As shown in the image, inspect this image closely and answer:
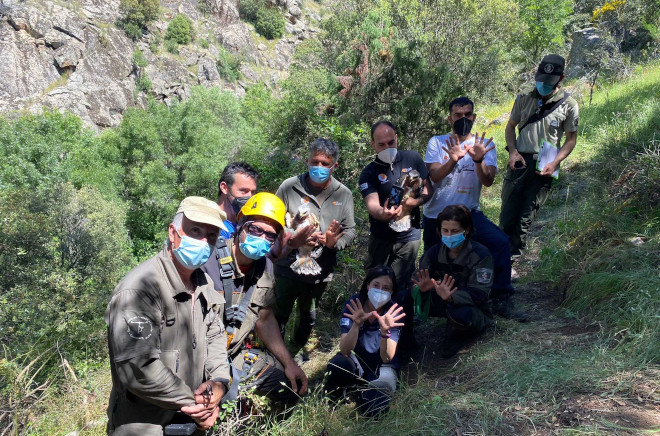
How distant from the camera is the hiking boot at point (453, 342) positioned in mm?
3664

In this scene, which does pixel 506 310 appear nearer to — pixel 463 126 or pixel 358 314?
pixel 358 314

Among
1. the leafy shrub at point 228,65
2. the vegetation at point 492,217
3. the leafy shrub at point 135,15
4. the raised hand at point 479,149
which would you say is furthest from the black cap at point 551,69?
the leafy shrub at point 228,65

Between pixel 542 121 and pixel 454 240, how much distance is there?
1.57 metres

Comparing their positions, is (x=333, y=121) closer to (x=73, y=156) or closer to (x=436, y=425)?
(x=436, y=425)

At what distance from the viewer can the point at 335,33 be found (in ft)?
90.9

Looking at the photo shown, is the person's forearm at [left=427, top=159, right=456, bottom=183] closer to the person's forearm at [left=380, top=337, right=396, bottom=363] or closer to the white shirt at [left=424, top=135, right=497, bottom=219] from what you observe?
the white shirt at [left=424, top=135, right=497, bottom=219]

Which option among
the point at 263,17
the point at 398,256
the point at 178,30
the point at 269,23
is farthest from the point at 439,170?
the point at 263,17

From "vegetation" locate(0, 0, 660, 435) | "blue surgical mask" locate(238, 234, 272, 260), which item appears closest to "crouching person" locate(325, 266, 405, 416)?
"vegetation" locate(0, 0, 660, 435)

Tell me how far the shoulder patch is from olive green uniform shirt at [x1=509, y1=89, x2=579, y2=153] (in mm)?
1410

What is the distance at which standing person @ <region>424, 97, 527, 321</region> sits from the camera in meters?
3.84

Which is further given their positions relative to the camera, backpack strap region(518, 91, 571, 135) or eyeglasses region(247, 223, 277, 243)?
backpack strap region(518, 91, 571, 135)

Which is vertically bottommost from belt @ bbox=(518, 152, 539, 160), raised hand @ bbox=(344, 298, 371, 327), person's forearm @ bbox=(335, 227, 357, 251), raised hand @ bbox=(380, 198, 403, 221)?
raised hand @ bbox=(344, 298, 371, 327)

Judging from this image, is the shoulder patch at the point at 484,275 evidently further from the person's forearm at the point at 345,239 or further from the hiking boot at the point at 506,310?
the person's forearm at the point at 345,239

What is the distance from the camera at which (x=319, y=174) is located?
379 centimetres
